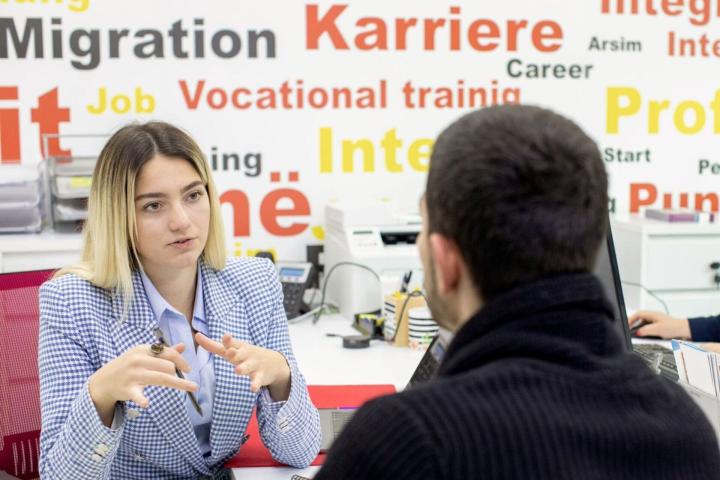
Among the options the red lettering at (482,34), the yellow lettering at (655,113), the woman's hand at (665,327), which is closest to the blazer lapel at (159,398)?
the woman's hand at (665,327)

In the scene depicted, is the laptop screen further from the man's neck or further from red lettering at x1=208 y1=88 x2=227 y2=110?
red lettering at x1=208 y1=88 x2=227 y2=110

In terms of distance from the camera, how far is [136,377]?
55.5 inches

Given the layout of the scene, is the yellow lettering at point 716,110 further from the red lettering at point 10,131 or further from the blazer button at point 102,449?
the blazer button at point 102,449

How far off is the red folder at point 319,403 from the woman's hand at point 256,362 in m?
0.16

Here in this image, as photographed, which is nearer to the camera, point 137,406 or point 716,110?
point 137,406

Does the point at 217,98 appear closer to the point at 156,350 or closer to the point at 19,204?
the point at 19,204

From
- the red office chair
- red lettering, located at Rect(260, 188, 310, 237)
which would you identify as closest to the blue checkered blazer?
the red office chair

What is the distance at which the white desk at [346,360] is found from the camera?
92.4 inches

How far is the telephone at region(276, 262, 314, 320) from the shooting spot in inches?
123

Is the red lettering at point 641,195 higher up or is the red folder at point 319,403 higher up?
the red lettering at point 641,195

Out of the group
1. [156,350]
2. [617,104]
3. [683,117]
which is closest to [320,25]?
[617,104]

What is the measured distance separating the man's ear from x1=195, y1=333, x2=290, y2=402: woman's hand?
70 centimetres

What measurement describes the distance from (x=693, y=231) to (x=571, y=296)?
9.26ft

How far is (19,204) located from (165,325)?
5.16 ft
